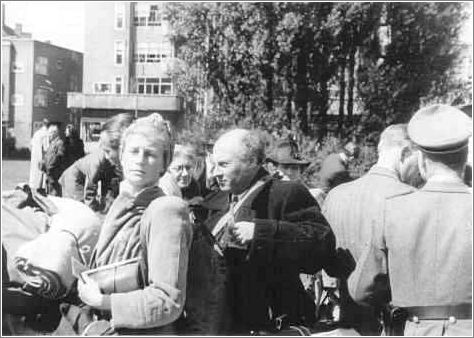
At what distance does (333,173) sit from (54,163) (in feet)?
7.82

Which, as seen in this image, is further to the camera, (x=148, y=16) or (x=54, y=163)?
(x=148, y=16)

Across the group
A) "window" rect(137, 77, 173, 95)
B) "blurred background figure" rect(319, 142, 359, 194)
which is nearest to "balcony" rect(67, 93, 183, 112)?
"window" rect(137, 77, 173, 95)

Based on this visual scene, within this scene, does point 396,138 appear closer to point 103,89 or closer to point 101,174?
point 101,174

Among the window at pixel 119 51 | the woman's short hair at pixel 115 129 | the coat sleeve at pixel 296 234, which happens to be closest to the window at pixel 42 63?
the woman's short hair at pixel 115 129

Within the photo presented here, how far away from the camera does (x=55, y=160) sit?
19.5 ft

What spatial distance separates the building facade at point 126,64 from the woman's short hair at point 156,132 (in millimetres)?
4021

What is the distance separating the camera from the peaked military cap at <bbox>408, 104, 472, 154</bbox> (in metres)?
2.31

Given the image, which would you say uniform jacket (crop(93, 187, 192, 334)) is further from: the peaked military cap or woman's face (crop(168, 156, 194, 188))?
woman's face (crop(168, 156, 194, 188))

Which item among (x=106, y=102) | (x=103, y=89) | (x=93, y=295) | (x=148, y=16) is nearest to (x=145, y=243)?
(x=93, y=295)

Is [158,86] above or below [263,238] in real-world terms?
above

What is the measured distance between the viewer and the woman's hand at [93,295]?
195 cm

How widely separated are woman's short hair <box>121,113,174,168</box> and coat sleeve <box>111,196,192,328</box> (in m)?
0.28

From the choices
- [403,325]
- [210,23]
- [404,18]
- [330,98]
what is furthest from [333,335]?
[210,23]

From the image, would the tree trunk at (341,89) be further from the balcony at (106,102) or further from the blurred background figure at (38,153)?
the blurred background figure at (38,153)
